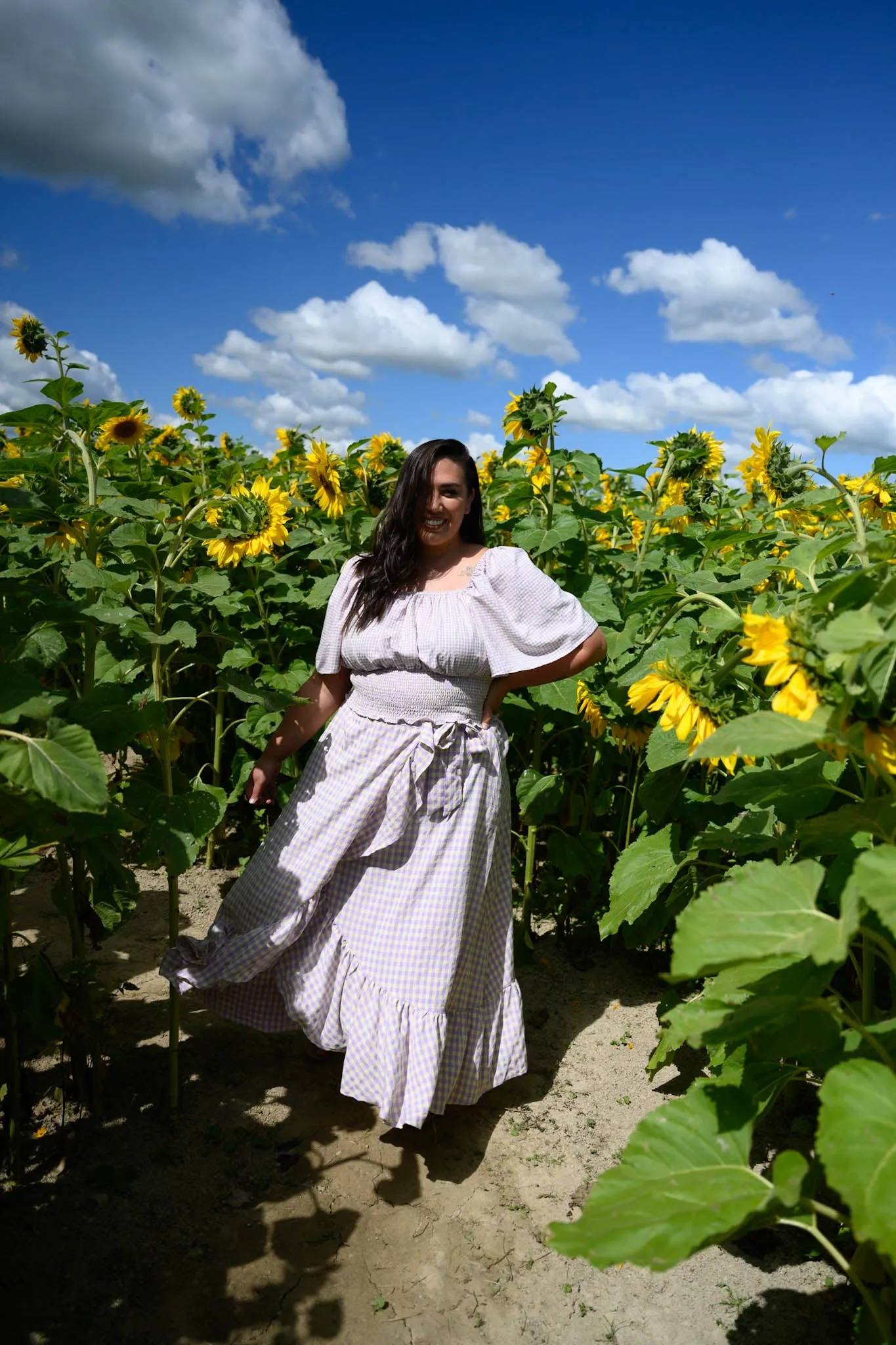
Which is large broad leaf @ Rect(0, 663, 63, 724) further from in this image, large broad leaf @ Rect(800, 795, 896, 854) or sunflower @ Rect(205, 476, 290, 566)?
sunflower @ Rect(205, 476, 290, 566)

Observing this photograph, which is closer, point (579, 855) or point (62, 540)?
point (62, 540)

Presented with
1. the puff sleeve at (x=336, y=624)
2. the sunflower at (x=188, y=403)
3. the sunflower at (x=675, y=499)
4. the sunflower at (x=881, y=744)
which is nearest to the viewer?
the sunflower at (x=881, y=744)

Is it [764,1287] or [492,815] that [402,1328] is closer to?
[764,1287]

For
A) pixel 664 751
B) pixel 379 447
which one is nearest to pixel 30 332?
pixel 379 447

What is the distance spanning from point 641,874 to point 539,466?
1646 millimetres

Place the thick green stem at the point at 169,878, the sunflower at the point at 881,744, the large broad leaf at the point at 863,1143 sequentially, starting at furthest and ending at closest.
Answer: the thick green stem at the point at 169,878, the sunflower at the point at 881,744, the large broad leaf at the point at 863,1143

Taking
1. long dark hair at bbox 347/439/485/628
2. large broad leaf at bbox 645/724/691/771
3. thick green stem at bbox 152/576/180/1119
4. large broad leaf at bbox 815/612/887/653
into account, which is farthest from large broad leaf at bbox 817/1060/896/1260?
long dark hair at bbox 347/439/485/628

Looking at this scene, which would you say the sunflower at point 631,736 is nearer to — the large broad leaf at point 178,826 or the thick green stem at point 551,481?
the thick green stem at point 551,481

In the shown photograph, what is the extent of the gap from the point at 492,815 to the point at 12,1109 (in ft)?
4.23

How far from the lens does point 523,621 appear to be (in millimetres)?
2645

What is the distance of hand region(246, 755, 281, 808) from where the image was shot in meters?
2.78

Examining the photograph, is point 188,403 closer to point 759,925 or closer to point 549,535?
point 549,535

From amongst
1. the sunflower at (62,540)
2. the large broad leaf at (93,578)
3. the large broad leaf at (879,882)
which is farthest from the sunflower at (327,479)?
the large broad leaf at (879,882)

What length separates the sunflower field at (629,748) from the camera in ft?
4.08
